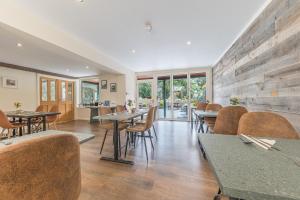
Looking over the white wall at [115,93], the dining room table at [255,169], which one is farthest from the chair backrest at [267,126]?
the white wall at [115,93]

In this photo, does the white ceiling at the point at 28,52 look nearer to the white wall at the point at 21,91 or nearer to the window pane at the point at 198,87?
the white wall at the point at 21,91

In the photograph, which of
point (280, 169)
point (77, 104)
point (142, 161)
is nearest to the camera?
point (280, 169)

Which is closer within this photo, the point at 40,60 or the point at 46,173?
the point at 46,173

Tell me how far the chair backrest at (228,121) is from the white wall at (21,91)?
21.2 ft

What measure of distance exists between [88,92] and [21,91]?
3125 millimetres

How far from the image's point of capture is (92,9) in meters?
2.38

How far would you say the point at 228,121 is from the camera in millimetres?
2211

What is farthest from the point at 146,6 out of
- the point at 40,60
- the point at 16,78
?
the point at 16,78

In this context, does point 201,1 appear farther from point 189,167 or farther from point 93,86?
point 93,86

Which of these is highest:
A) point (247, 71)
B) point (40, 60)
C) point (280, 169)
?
point (40, 60)

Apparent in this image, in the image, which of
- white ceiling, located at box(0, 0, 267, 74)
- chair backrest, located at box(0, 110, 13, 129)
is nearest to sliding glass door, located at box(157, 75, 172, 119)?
white ceiling, located at box(0, 0, 267, 74)

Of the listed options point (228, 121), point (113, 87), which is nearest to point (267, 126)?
point (228, 121)

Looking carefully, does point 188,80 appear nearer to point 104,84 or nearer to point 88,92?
point 104,84

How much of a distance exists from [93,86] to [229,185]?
8848 millimetres
